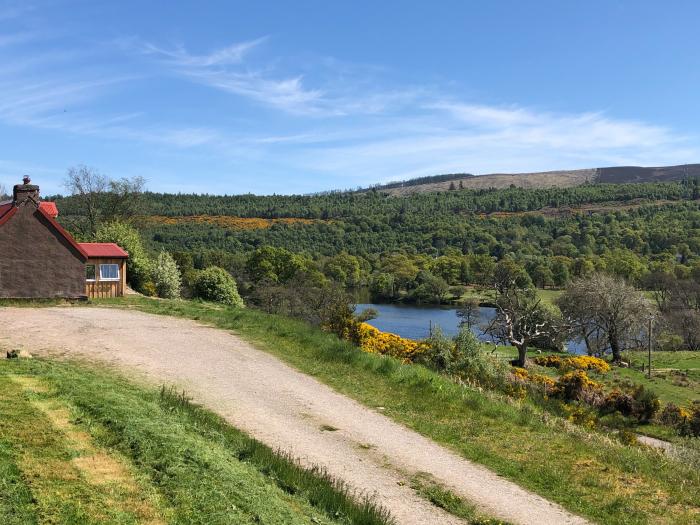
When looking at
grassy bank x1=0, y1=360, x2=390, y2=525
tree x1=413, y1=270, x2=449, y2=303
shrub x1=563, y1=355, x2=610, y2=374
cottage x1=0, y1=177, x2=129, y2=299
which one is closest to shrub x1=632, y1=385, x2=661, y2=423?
shrub x1=563, y1=355, x2=610, y2=374

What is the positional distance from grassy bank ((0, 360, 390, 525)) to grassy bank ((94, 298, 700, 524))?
142 inches

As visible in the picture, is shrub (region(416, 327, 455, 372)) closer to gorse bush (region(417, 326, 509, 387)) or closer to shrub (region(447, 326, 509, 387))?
gorse bush (region(417, 326, 509, 387))

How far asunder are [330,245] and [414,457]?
166 meters

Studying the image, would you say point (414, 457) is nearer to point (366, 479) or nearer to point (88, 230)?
point (366, 479)

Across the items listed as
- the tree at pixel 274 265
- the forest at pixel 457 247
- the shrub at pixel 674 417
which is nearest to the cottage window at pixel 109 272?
the shrub at pixel 674 417

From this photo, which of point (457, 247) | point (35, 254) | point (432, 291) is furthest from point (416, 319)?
point (457, 247)

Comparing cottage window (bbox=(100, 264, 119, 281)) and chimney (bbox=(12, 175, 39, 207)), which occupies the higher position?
chimney (bbox=(12, 175, 39, 207))

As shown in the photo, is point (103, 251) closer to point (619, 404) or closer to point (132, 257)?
point (132, 257)

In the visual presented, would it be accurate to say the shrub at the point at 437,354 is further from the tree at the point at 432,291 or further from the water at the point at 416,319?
the tree at the point at 432,291

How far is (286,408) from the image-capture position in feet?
44.6

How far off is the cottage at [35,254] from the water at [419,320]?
47.2 meters

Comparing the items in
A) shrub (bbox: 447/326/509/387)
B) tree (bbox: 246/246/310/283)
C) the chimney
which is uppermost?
the chimney

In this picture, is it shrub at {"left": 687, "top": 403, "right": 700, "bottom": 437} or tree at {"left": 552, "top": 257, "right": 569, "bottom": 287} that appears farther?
tree at {"left": 552, "top": 257, "right": 569, "bottom": 287}

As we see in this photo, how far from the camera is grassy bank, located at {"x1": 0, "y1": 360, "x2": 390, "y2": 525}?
6684mm
